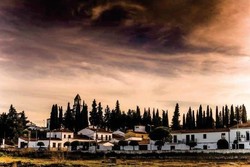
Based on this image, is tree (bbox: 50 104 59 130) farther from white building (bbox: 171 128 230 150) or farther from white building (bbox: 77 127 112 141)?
white building (bbox: 171 128 230 150)

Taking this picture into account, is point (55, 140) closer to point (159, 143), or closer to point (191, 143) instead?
point (159, 143)

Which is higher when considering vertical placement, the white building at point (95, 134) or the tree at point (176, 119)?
the tree at point (176, 119)

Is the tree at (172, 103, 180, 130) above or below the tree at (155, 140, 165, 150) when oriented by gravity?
above

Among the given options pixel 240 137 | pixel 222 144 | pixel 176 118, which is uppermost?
pixel 176 118

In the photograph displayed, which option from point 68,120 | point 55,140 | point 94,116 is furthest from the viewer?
point 94,116

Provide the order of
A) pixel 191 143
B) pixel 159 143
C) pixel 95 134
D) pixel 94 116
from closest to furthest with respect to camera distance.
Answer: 1. pixel 191 143
2. pixel 159 143
3. pixel 95 134
4. pixel 94 116

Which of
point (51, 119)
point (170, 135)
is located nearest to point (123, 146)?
point (170, 135)

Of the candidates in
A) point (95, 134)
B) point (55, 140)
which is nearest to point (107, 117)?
point (95, 134)

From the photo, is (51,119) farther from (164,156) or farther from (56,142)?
(164,156)

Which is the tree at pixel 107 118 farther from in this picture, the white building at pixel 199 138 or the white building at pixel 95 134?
the white building at pixel 199 138

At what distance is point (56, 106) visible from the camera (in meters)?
119

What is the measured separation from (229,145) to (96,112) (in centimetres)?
5652

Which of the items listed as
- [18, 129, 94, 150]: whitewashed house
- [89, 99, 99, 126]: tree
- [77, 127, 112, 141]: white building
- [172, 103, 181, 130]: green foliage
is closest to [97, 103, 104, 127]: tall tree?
[89, 99, 99, 126]: tree

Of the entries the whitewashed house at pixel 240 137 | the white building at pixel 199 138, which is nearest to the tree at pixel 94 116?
the white building at pixel 199 138
